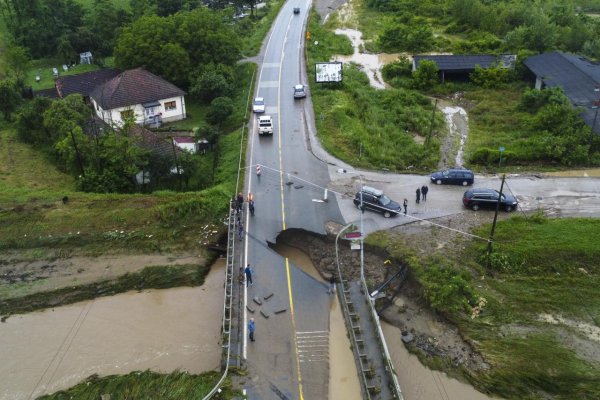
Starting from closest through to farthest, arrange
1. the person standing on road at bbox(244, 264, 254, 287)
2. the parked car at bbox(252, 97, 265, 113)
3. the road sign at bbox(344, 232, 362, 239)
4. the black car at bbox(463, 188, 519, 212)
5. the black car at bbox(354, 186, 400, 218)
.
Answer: the person standing on road at bbox(244, 264, 254, 287) → the road sign at bbox(344, 232, 362, 239) → the black car at bbox(354, 186, 400, 218) → the black car at bbox(463, 188, 519, 212) → the parked car at bbox(252, 97, 265, 113)

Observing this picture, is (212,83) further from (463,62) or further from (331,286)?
(331,286)

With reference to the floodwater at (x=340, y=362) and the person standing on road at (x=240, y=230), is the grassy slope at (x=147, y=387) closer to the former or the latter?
the floodwater at (x=340, y=362)

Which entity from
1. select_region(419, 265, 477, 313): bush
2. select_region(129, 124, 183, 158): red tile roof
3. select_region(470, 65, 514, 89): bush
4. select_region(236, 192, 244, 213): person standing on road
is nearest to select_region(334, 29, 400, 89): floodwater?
select_region(470, 65, 514, 89): bush

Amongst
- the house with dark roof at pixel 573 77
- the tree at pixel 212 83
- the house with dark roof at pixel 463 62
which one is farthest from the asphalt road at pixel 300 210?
the house with dark roof at pixel 463 62

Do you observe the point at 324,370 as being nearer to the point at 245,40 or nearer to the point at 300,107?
the point at 300,107

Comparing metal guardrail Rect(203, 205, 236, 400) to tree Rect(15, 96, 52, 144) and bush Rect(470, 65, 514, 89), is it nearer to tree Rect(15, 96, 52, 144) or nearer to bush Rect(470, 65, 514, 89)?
tree Rect(15, 96, 52, 144)

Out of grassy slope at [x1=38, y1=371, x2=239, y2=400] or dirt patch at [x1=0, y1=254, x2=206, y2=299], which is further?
dirt patch at [x1=0, y1=254, x2=206, y2=299]
